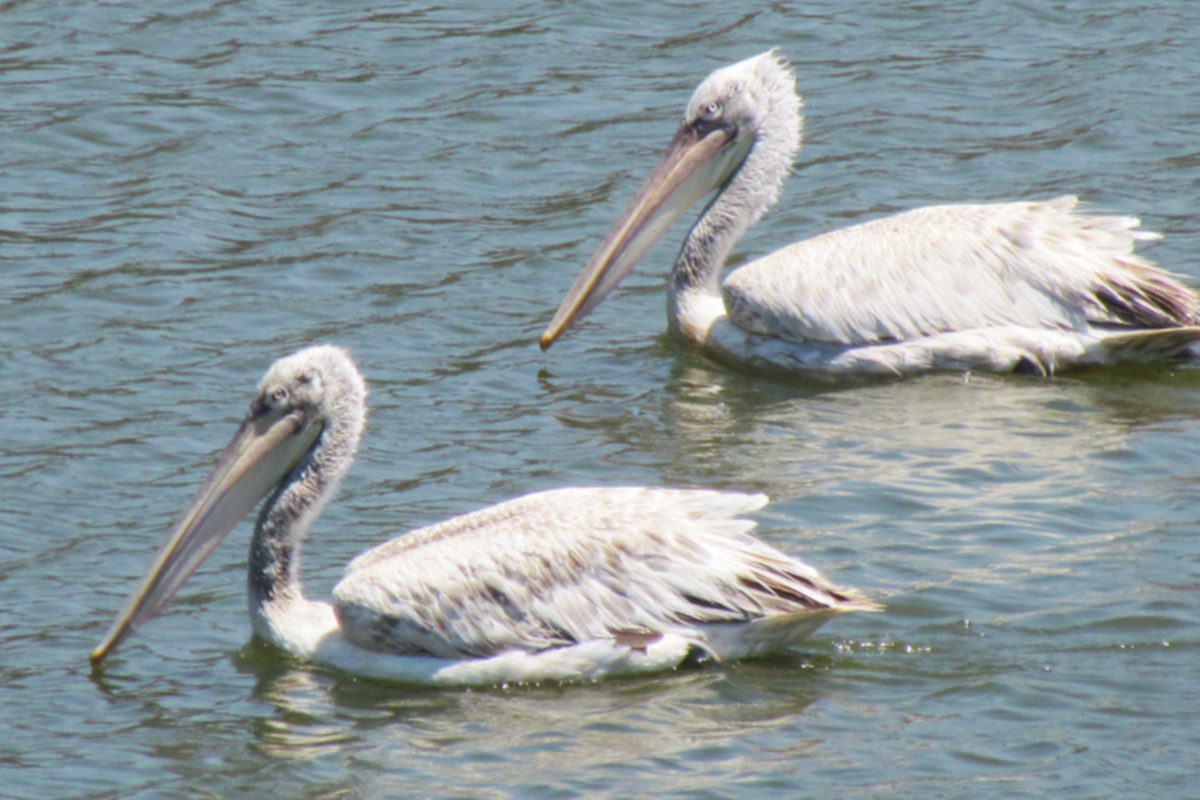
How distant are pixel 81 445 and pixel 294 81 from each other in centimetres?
445

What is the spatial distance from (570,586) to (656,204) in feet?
11.7

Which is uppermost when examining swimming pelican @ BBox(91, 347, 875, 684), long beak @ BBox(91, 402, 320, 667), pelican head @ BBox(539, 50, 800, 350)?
pelican head @ BBox(539, 50, 800, 350)

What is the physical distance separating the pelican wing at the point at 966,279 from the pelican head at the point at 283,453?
268cm

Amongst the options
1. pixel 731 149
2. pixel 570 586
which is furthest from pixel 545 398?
pixel 570 586

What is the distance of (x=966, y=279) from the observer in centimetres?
800

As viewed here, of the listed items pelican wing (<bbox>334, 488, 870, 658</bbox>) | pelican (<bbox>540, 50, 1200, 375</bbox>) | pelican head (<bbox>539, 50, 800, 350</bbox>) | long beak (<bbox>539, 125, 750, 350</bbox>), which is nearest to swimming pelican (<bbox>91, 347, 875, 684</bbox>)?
pelican wing (<bbox>334, 488, 870, 658</bbox>)

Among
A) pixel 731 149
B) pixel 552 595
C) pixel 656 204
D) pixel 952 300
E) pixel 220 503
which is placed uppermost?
pixel 731 149

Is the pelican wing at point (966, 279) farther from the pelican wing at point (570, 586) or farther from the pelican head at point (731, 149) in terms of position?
the pelican wing at point (570, 586)

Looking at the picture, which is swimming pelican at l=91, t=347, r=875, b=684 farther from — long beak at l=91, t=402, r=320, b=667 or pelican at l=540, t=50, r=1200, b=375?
pelican at l=540, t=50, r=1200, b=375

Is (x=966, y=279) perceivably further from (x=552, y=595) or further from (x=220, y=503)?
(x=220, y=503)

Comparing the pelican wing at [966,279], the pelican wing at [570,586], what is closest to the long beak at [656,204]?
the pelican wing at [966,279]

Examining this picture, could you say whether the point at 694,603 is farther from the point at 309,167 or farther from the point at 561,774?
the point at 309,167

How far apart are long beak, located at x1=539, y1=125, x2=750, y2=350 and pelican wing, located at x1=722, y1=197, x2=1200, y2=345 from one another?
2.42 ft

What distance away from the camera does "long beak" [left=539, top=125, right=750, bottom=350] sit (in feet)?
28.4
